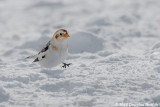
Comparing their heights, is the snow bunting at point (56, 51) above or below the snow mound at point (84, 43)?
below

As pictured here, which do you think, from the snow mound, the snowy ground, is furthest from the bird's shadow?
the snow mound

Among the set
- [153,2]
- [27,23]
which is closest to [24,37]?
[27,23]

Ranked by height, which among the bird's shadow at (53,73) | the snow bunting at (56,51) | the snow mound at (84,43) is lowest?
the bird's shadow at (53,73)

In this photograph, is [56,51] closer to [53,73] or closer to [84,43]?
[53,73]

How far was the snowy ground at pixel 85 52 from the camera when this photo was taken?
3.73m

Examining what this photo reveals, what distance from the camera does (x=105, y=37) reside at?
7523 millimetres

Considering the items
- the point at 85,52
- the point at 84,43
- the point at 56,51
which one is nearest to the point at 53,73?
the point at 56,51

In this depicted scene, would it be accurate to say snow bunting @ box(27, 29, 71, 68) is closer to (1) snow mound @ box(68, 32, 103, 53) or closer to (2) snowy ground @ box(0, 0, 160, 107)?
(2) snowy ground @ box(0, 0, 160, 107)

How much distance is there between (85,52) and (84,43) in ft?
1.51

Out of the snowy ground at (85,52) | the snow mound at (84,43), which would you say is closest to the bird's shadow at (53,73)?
the snowy ground at (85,52)

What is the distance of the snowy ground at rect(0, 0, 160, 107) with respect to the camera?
12.2ft

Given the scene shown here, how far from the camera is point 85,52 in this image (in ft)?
21.0

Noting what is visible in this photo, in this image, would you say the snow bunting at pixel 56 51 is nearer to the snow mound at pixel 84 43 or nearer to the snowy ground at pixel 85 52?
the snowy ground at pixel 85 52

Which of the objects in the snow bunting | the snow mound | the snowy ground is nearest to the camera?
the snowy ground
